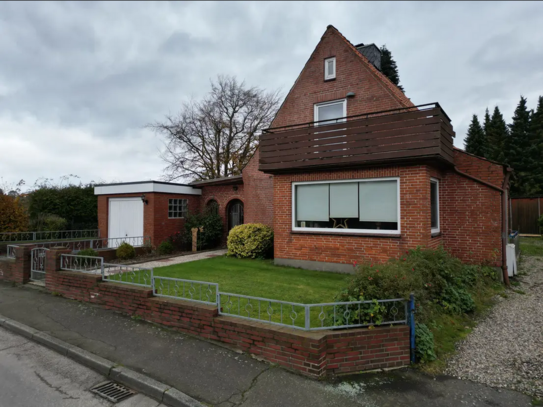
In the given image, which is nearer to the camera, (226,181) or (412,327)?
(412,327)

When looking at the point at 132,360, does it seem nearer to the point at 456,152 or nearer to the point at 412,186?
the point at 412,186

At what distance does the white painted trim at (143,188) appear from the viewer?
14.3 meters

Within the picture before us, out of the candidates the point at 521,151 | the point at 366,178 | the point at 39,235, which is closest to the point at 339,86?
the point at 366,178

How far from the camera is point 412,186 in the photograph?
26.7 ft

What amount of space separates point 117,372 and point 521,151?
4775 cm

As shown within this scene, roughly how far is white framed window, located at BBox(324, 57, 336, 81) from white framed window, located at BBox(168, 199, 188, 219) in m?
9.12

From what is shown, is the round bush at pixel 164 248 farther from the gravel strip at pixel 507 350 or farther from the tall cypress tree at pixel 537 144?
the tall cypress tree at pixel 537 144

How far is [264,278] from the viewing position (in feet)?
27.5

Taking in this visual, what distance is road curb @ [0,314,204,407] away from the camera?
364cm

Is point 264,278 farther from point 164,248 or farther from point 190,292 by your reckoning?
point 164,248

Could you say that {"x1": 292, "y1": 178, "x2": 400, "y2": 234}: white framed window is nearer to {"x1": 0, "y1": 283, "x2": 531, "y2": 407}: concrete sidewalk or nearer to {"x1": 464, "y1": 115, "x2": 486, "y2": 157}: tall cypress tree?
{"x1": 0, "y1": 283, "x2": 531, "y2": 407}: concrete sidewalk

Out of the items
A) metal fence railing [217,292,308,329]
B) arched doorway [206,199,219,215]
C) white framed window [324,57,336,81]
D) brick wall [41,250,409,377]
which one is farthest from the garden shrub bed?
arched doorway [206,199,219,215]

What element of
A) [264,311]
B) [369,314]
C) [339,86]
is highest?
[339,86]

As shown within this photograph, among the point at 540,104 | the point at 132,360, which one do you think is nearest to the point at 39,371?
the point at 132,360
